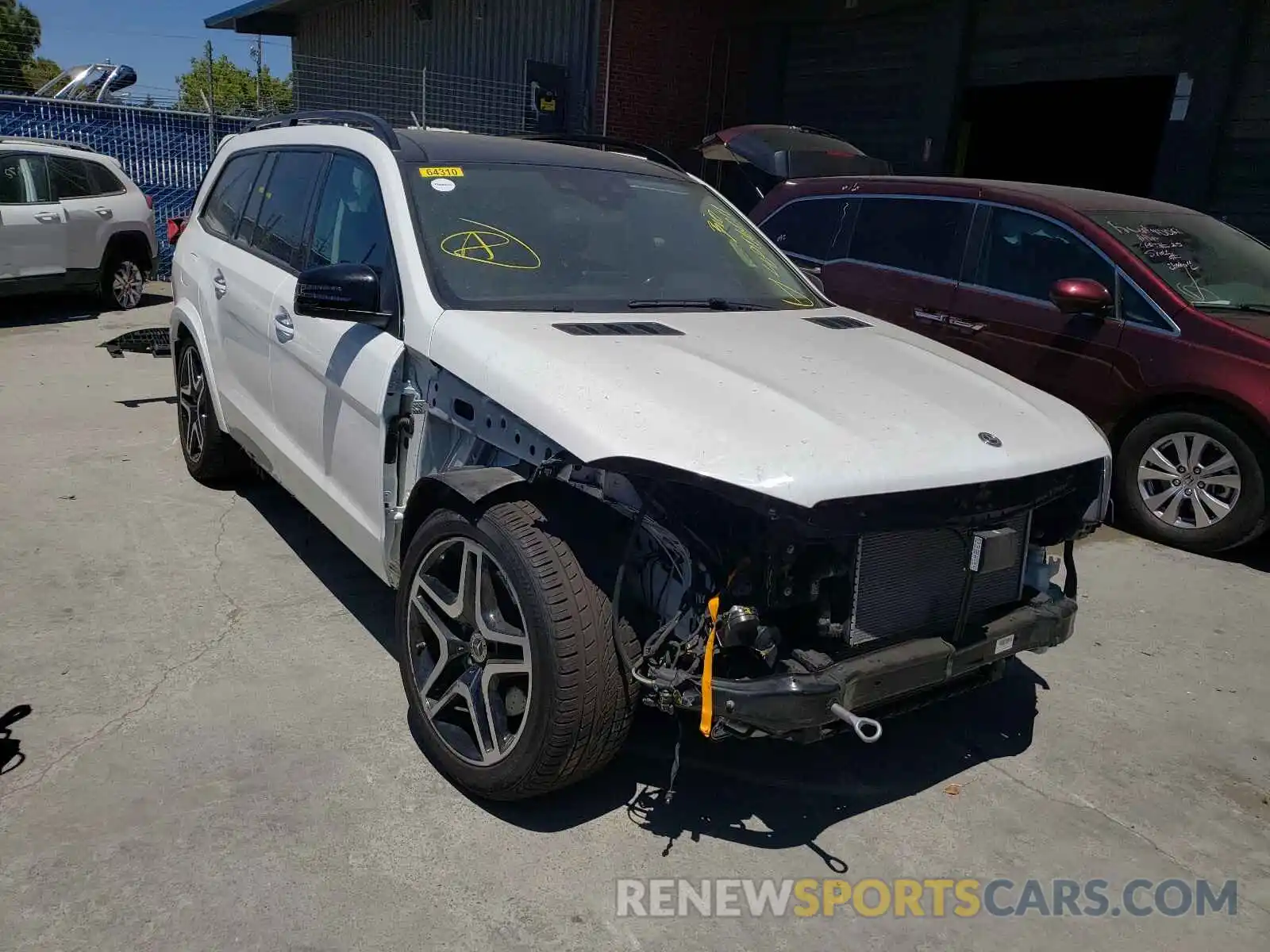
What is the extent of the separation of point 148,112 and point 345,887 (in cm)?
1481

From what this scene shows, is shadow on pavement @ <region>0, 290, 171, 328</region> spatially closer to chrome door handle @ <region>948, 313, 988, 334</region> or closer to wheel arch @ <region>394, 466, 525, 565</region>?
chrome door handle @ <region>948, 313, 988, 334</region>

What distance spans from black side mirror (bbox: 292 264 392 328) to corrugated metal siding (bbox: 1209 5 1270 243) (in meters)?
9.74

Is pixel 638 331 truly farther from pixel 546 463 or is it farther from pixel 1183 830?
pixel 1183 830

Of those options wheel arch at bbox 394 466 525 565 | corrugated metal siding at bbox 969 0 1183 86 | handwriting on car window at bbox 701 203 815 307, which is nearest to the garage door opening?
corrugated metal siding at bbox 969 0 1183 86

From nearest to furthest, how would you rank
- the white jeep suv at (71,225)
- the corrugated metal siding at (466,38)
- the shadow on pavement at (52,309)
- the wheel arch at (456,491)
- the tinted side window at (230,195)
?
the wheel arch at (456,491)
the tinted side window at (230,195)
the white jeep suv at (71,225)
the shadow on pavement at (52,309)
the corrugated metal siding at (466,38)

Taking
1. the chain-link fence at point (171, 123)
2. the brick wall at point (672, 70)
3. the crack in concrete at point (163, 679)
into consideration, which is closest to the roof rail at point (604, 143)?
the crack in concrete at point (163, 679)

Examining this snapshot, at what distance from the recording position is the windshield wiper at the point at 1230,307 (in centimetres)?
577

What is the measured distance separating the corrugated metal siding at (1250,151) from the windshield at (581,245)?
25.8 feet

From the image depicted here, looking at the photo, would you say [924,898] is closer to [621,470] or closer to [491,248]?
[621,470]

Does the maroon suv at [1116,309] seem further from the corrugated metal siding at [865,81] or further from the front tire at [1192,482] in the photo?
the corrugated metal siding at [865,81]

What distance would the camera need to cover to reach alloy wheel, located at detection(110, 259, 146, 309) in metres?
12.1

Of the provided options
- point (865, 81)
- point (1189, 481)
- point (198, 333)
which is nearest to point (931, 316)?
point (1189, 481)

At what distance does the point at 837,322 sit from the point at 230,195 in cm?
323

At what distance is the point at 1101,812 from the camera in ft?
10.8
